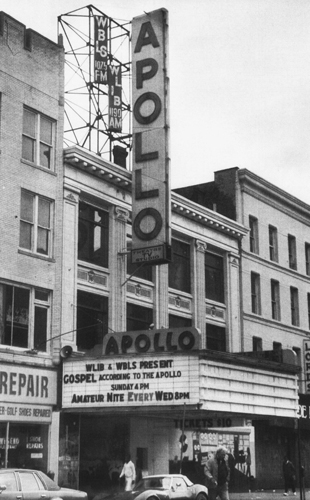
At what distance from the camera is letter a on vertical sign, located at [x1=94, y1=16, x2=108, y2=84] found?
122ft

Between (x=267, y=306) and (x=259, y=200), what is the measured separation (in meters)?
6.01

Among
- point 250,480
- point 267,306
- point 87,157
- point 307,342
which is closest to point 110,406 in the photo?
point 87,157

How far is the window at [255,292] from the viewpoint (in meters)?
43.3

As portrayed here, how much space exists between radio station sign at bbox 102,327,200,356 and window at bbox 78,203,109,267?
180 inches

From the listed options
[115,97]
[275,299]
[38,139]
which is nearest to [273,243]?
[275,299]

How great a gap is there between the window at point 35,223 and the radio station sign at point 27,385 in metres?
4.40

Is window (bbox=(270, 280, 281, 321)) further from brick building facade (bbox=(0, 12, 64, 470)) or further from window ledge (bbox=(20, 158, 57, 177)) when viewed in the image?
window ledge (bbox=(20, 158, 57, 177))

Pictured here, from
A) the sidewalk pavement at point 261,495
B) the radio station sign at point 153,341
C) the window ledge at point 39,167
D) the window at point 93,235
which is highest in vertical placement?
the window ledge at point 39,167

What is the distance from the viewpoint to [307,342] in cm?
4653

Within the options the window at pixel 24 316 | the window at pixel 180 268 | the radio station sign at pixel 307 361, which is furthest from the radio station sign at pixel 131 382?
the radio station sign at pixel 307 361

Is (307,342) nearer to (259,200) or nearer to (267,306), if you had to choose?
(267,306)

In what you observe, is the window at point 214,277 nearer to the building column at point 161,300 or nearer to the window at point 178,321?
the window at point 178,321

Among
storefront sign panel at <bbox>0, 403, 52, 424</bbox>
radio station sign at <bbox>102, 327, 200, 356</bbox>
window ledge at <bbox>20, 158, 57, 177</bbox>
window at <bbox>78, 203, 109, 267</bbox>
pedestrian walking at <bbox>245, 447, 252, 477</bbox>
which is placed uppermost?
window ledge at <bbox>20, 158, 57, 177</bbox>

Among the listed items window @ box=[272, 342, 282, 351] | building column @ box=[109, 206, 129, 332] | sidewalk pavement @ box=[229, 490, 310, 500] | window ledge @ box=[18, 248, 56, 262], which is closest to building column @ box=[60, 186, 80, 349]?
window ledge @ box=[18, 248, 56, 262]
